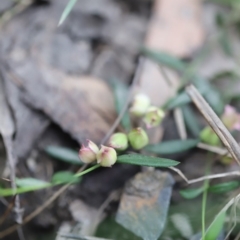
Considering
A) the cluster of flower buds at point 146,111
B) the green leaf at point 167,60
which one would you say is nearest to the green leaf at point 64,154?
the cluster of flower buds at point 146,111

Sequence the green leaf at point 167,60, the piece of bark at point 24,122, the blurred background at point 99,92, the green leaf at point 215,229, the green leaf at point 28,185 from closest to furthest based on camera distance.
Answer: the green leaf at point 215,229, the green leaf at point 28,185, the blurred background at point 99,92, the piece of bark at point 24,122, the green leaf at point 167,60

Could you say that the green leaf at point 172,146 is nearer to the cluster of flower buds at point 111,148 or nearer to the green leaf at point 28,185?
the cluster of flower buds at point 111,148

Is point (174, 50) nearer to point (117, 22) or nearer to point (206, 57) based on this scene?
point (206, 57)

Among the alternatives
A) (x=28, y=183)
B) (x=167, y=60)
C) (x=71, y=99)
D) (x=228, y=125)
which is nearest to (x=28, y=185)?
(x=28, y=183)

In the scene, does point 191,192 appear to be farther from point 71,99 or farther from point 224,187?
point 71,99

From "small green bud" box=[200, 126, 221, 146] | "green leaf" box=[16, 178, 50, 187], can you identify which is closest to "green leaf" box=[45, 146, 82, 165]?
"green leaf" box=[16, 178, 50, 187]

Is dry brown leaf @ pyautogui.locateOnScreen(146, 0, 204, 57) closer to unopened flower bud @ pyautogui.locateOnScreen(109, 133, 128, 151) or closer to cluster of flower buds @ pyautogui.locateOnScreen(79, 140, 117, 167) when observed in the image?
unopened flower bud @ pyautogui.locateOnScreen(109, 133, 128, 151)
